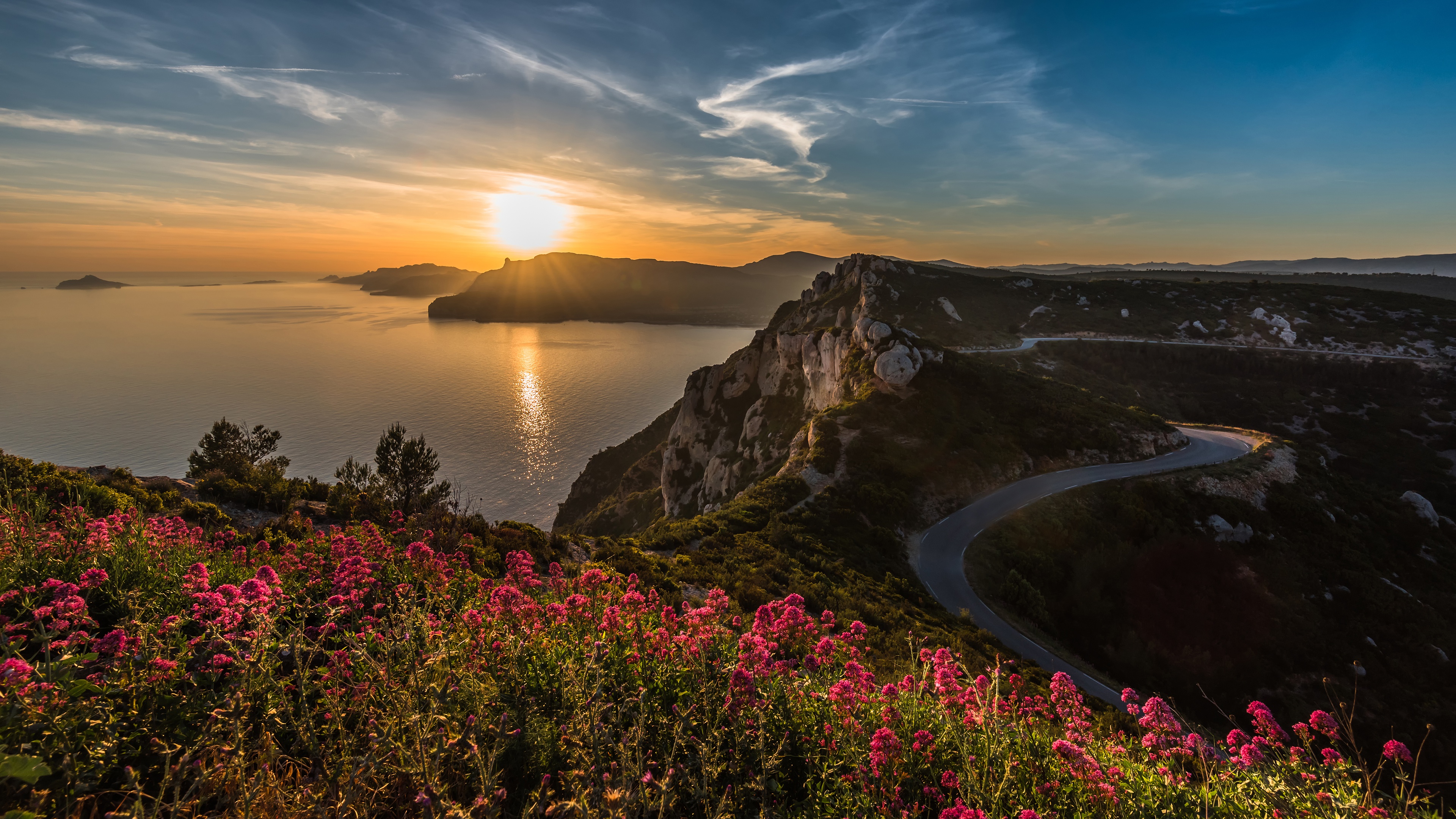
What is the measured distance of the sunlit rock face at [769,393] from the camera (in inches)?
1823

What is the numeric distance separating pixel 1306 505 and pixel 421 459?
184 ft

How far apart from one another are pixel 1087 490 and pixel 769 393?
1540 inches

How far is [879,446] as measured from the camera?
3653 centimetres

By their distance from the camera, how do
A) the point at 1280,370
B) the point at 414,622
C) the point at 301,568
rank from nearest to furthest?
the point at 414,622 < the point at 301,568 < the point at 1280,370

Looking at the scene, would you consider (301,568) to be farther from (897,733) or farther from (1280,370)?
(1280,370)

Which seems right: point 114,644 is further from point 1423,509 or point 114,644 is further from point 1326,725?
point 1423,509

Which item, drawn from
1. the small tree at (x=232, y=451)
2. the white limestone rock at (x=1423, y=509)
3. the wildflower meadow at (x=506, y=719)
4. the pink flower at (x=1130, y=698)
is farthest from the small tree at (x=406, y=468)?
the white limestone rock at (x=1423, y=509)

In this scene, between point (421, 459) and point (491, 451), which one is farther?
point (491, 451)

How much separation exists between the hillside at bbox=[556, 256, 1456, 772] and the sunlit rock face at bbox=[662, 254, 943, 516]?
29 cm

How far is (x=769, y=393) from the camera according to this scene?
220 feet

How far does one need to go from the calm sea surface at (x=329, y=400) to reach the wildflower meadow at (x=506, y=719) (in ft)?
206

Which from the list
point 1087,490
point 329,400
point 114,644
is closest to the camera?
point 114,644

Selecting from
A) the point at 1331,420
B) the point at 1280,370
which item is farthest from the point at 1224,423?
the point at 1280,370

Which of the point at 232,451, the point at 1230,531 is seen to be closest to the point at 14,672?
the point at 1230,531
